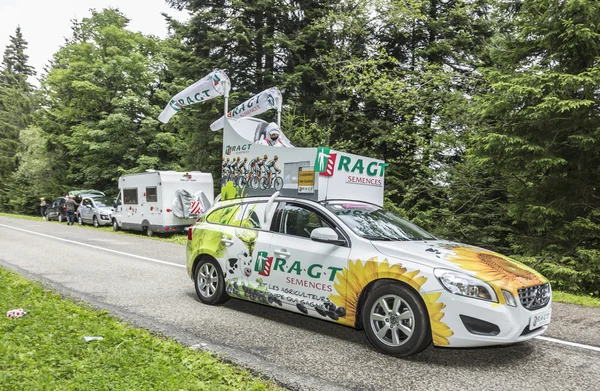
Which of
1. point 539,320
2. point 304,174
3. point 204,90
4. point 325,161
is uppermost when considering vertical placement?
point 204,90

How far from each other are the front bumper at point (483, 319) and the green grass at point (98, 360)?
1857 millimetres

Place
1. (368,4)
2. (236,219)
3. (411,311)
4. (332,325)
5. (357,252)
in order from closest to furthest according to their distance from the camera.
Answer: (411,311), (357,252), (332,325), (236,219), (368,4)

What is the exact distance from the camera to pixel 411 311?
4.59 metres

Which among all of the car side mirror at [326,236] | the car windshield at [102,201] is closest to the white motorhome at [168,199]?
the car windshield at [102,201]

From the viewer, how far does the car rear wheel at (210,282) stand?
6680mm

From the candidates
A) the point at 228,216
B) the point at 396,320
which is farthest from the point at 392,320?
the point at 228,216

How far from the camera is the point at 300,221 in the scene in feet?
19.4

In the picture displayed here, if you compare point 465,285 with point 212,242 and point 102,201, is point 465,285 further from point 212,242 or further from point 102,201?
point 102,201

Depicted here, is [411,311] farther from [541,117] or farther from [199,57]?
[199,57]

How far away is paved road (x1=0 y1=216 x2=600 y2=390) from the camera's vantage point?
412 centimetres

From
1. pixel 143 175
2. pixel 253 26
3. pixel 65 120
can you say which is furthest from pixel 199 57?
pixel 65 120

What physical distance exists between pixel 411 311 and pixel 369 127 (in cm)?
1605

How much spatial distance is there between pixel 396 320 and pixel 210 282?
323cm

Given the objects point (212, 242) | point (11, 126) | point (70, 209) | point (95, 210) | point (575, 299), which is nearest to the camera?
point (212, 242)
